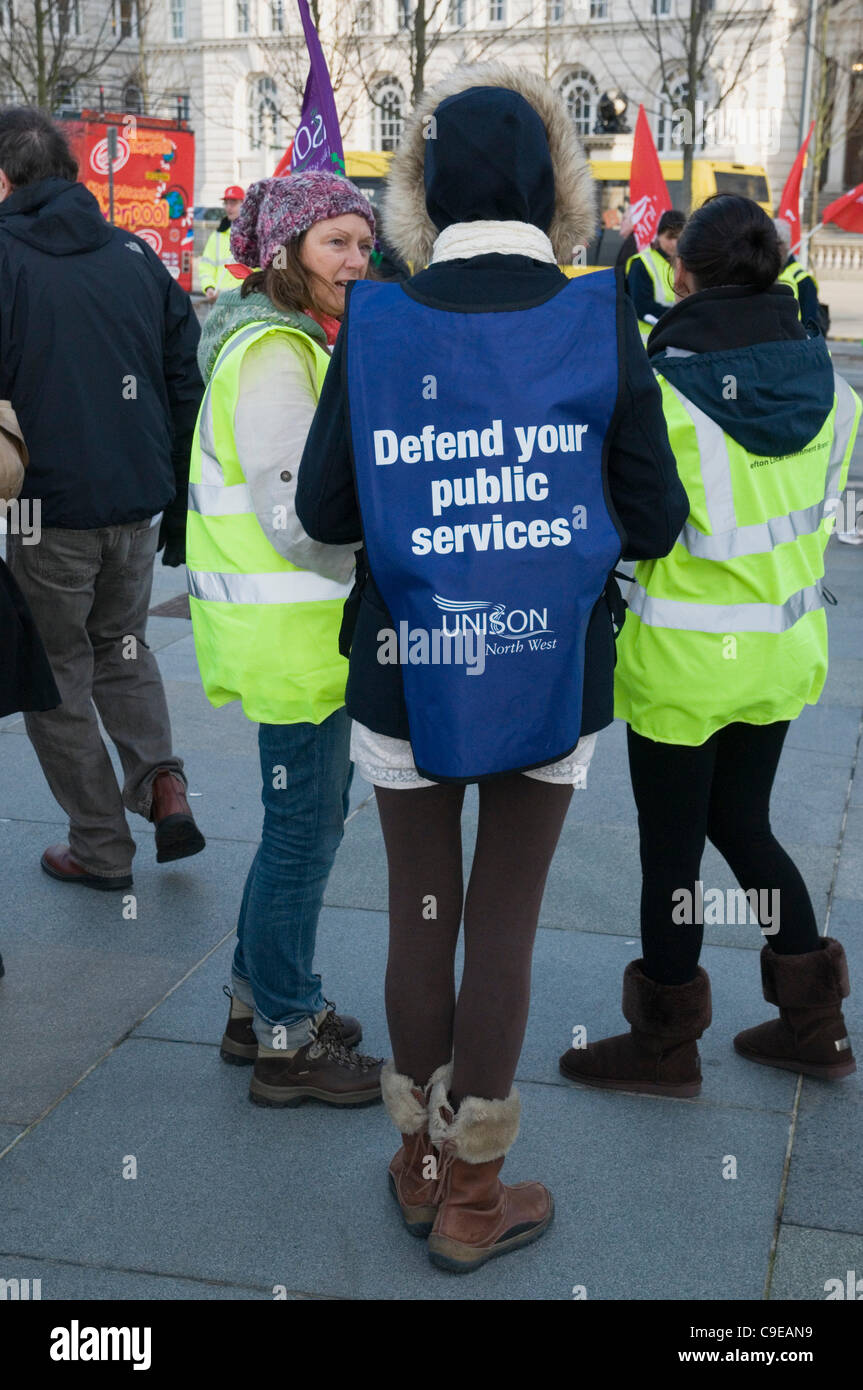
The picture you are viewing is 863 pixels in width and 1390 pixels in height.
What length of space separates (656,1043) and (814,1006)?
1.17ft

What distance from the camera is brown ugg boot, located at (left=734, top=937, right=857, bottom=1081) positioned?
128 inches

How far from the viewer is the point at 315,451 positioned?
241 cm

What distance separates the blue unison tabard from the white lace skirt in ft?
0.55

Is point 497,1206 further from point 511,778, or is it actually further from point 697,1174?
point 511,778

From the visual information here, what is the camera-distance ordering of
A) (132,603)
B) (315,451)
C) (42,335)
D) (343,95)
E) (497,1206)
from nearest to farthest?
(315,451)
(497,1206)
(42,335)
(132,603)
(343,95)

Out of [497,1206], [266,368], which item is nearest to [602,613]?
[266,368]

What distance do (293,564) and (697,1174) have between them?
4.66ft

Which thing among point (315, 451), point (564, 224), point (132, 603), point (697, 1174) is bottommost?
point (697, 1174)

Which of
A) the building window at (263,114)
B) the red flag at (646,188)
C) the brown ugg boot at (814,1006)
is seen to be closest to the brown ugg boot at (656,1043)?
the brown ugg boot at (814,1006)

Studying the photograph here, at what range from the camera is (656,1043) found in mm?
3217

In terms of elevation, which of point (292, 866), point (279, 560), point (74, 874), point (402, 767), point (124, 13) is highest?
point (124, 13)

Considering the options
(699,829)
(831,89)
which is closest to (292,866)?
(699,829)

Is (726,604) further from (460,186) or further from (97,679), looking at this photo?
(97,679)

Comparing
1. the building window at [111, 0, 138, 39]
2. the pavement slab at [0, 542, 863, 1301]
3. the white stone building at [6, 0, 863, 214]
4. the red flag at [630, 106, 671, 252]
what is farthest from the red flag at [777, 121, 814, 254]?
the building window at [111, 0, 138, 39]
